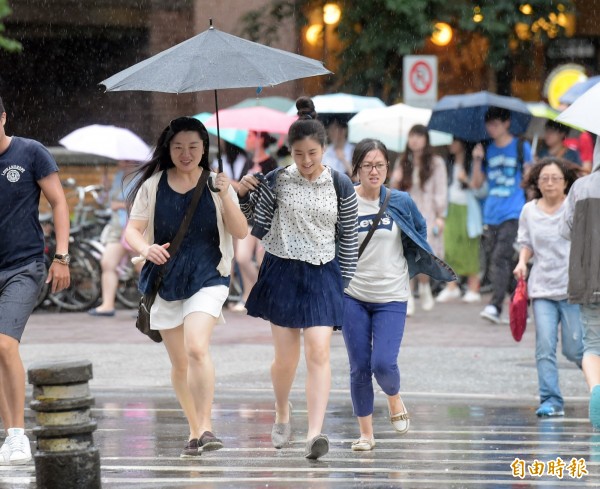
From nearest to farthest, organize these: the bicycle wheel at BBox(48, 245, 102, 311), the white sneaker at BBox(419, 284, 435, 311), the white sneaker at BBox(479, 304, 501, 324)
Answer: the white sneaker at BBox(479, 304, 501, 324) → the white sneaker at BBox(419, 284, 435, 311) → the bicycle wheel at BBox(48, 245, 102, 311)

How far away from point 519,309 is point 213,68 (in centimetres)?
336

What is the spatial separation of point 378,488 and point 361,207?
2005 mm

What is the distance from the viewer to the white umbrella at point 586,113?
8211 mm

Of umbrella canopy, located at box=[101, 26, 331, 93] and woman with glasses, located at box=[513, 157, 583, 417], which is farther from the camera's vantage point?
woman with glasses, located at box=[513, 157, 583, 417]

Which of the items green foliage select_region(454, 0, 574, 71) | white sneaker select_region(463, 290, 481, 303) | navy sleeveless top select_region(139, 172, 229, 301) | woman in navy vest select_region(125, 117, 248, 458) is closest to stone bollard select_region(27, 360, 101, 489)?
woman in navy vest select_region(125, 117, 248, 458)

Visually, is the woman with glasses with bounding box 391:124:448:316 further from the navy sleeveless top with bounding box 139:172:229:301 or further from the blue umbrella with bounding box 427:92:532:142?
the navy sleeveless top with bounding box 139:172:229:301

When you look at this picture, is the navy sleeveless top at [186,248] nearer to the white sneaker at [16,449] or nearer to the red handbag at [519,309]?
the white sneaker at [16,449]

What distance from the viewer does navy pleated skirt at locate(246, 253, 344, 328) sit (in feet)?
26.7

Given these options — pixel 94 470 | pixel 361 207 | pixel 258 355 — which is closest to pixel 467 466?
pixel 361 207

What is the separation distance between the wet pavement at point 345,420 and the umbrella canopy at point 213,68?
6.56 ft

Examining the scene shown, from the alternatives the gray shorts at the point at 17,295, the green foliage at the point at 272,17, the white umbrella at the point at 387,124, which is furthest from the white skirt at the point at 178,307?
the green foliage at the point at 272,17

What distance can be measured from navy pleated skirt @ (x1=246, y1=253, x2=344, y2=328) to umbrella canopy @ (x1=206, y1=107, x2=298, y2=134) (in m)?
7.76

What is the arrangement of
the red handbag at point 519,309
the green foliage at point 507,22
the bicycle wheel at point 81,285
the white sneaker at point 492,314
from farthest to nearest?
the green foliage at point 507,22
the bicycle wheel at point 81,285
the white sneaker at point 492,314
the red handbag at point 519,309

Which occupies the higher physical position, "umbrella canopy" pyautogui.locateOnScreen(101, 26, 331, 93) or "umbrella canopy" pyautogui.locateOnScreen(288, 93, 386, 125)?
"umbrella canopy" pyautogui.locateOnScreen(288, 93, 386, 125)
